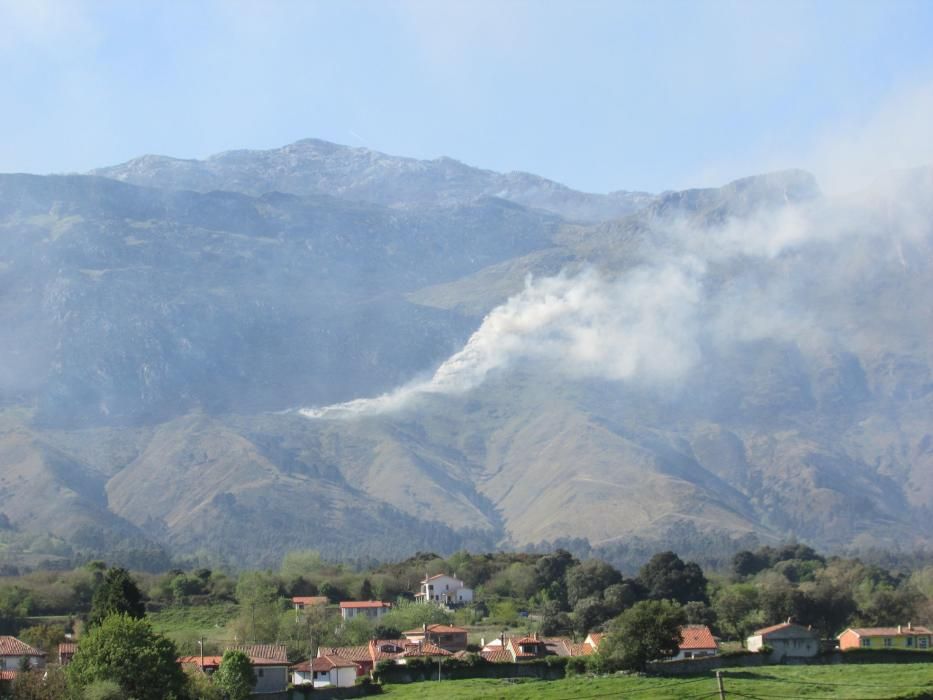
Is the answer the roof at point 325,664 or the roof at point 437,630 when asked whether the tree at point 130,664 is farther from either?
the roof at point 437,630

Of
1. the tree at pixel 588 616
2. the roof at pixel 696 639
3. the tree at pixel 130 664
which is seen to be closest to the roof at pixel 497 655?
the roof at pixel 696 639

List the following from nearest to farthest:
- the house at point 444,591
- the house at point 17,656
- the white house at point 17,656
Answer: the house at point 17,656
the white house at point 17,656
the house at point 444,591

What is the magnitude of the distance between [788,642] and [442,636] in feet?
73.6

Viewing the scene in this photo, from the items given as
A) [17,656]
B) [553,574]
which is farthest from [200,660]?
[553,574]

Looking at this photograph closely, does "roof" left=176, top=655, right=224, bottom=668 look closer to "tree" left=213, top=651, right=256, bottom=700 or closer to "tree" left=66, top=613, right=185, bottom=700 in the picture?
"tree" left=213, top=651, right=256, bottom=700

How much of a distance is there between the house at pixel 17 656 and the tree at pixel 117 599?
3.34 metres

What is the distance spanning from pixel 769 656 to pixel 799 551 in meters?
80.2

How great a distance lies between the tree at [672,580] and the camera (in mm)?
121938

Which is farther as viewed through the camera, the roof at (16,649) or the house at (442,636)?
the house at (442,636)

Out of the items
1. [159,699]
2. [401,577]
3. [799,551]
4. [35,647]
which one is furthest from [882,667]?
[799,551]

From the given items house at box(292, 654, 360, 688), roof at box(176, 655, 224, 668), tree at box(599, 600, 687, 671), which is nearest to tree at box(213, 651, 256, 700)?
roof at box(176, 655, 224, 668)

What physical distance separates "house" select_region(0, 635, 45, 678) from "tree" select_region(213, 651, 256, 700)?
1198cm

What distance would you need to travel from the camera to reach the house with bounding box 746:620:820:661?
87.4 meters

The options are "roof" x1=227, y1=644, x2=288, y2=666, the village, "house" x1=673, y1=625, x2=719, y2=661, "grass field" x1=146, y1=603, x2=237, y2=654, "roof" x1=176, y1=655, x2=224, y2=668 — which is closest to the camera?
the village
